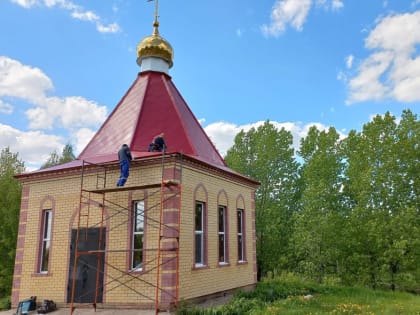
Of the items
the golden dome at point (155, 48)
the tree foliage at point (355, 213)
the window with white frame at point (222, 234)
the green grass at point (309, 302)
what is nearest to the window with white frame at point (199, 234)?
the window with white frame at point (222, 234)

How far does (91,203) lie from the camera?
10.5m

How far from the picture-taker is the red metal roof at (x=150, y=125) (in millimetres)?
11586

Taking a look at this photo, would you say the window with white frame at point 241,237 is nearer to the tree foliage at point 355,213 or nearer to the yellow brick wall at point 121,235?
the yellow brick wall at point 121,235

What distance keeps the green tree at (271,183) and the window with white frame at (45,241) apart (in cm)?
1415

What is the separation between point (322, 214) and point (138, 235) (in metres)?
12.0

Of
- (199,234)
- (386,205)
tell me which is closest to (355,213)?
(386,205)

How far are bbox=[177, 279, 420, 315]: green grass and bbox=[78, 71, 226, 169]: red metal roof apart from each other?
4.37 m

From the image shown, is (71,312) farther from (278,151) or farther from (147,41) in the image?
(278,151)

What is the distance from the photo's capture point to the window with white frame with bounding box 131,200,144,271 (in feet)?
31.9

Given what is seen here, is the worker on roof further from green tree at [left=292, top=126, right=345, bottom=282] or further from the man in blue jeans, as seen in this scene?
green tree at [left=292, top=126, right=345, bottom=282]

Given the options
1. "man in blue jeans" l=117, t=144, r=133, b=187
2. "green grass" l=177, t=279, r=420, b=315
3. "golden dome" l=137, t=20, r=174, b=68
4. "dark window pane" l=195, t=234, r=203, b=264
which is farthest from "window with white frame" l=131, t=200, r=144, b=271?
"golden dome" l=137, t=20, r=174, b=68

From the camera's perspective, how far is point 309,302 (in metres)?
10.5

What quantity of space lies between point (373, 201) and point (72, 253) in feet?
44.4

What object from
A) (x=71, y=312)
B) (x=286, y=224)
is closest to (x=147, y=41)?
(x=71, y=312)
